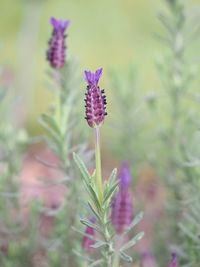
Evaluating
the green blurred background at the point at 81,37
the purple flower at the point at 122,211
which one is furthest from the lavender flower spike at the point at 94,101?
the green blurred background at the point at 81,37

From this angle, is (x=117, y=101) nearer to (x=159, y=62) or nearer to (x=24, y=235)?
(x=159, y=62)

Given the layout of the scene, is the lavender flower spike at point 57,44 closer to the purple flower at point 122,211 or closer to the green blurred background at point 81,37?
the purple flower at point 122,211

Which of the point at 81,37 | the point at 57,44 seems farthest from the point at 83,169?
the point at 81,37

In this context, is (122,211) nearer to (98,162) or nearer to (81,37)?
(98,162)

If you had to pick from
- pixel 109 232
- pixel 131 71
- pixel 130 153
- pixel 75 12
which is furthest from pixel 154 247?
pixel 75 12

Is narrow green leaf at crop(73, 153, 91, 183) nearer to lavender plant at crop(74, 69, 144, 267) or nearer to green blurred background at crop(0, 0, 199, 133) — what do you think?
lavender plant at crop(74, 69, 144, 267)

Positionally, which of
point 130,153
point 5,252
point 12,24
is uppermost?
point 12,24

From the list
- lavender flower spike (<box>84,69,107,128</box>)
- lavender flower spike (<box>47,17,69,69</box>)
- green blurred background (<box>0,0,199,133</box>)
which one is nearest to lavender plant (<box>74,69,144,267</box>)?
lavender flower spike (<box>84,69,107,128</box>)
